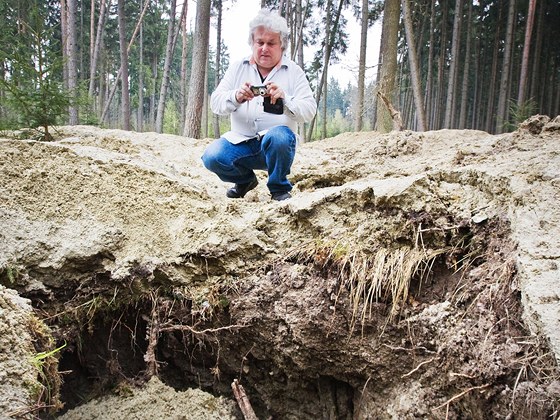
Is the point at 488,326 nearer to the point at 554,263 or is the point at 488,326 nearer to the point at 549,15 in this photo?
the point at 554,263

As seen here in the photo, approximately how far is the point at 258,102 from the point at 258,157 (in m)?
0.41

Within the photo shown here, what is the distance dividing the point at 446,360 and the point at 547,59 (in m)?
23.5

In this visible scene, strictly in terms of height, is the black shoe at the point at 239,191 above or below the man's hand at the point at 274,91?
below

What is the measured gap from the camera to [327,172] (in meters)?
3.48

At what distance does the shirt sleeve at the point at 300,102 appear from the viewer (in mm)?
2748

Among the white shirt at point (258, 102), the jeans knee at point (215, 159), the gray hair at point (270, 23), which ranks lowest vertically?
the jeans knee at point (215, 159)

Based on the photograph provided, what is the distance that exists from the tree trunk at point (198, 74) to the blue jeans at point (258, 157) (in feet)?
16.4

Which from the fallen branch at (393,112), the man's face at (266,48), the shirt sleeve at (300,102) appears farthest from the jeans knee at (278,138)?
the fallen branch at (393,112)

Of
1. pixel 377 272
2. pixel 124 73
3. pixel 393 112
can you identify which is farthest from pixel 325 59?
pixel 377 272

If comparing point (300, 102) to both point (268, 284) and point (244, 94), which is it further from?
point (268, 284)

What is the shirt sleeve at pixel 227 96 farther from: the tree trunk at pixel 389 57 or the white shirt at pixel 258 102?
the tree trunk at pixel 389 57

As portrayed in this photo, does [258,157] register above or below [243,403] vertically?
above

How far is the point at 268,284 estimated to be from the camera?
6.93ft

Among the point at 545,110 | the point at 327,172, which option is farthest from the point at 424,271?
the point at 545,110
